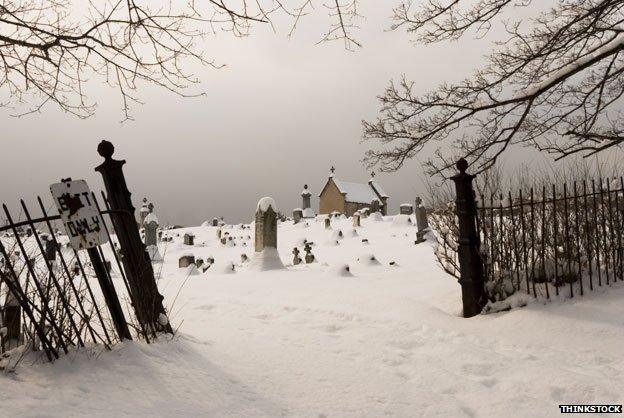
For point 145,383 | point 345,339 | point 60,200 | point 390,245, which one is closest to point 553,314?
point 345,339

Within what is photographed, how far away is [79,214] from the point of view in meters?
3.43

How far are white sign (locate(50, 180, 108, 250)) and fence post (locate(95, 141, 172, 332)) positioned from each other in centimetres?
59

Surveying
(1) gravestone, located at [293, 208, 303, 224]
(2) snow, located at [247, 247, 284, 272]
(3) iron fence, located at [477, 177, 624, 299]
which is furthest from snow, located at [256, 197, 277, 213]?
(1) gravestone, located at [293, 208, 303, 224]

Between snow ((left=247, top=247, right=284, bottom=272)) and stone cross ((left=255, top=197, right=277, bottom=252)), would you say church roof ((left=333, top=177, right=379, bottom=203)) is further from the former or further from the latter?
snow ((left=247, top=247, right=284, bottom=272))

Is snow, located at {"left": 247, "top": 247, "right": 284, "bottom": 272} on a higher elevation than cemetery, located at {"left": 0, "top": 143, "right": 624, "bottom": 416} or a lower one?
lower

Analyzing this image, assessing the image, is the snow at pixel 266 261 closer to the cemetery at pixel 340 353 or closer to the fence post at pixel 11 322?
the cemetery at pixel 340 353

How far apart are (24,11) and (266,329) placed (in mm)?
4742

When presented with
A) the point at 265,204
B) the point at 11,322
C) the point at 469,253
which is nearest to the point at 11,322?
the point at 11,322

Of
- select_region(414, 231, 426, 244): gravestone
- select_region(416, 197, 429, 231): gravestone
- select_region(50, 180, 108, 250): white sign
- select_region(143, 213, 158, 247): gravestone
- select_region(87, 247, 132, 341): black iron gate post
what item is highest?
select_region(50, 180, 108, 250): white sign

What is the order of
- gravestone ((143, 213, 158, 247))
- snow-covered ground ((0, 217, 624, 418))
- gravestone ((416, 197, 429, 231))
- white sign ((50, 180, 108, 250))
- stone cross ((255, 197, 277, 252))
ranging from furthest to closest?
1. gravestone ((143, 213, 158, 247))
2. gravestone ((416, 197, 429, 231))
3. stone cross ((255, 197, 277, 252))
4. white sign ((50, 180, 108, 250))
5. snow-covered ground ((0, 217, 624, 418))

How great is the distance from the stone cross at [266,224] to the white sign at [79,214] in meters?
9.60

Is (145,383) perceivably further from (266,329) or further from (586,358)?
(586,358)

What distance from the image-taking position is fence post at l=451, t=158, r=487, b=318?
19.3 ft

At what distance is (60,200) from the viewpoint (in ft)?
11.1
